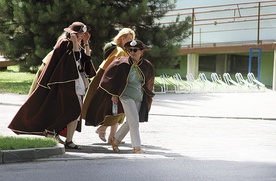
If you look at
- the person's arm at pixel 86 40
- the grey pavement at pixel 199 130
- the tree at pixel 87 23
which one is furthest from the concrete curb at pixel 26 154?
the tree at pixel 87 23

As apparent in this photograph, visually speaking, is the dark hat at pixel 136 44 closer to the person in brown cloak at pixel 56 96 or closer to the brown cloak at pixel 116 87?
the brown cloak at pixel 116 87

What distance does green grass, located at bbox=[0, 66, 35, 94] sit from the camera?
20.2 m

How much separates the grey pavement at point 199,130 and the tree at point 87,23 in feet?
6.47

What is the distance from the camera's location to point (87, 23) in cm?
2050

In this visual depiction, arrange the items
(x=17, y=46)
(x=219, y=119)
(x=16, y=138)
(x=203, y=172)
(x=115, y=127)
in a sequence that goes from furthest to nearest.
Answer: (x=17, y=46)
(x=219, y=119)
(x=115, y=127)
(x=16, y=138)
(x=203, y=172)

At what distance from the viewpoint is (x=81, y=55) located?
32.1 ft

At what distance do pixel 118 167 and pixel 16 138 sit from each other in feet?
6.08

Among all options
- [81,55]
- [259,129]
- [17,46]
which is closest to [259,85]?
[17,46]

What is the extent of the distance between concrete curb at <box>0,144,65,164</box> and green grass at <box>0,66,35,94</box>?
440 inches

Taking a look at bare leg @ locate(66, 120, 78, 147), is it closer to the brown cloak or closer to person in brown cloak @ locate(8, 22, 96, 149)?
person in brown cloak @ locate(8, 22, 96, 149)

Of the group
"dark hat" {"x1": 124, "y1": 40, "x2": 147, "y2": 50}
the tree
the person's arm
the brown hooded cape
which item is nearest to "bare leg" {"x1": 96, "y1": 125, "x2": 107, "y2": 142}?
the brown hooded cape

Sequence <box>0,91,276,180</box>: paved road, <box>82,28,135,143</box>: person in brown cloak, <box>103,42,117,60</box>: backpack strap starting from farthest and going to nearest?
<box>103,42,117,60</box>: backpack strap → <box>82,28,135,143</box>: person in brown cloak → <box>0,91,276,180</box>: paved road

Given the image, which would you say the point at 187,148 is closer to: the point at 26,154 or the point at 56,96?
the point at 56,96

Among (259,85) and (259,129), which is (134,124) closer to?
(259,129)
